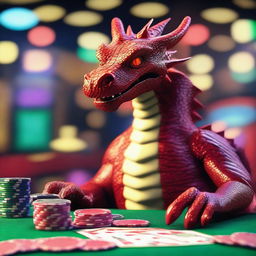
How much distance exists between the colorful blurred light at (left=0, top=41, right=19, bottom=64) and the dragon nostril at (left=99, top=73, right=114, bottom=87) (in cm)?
148

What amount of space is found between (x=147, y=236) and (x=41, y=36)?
2.08m

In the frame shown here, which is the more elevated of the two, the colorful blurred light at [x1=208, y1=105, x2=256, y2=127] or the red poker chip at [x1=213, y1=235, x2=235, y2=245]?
the colorful blurred light at [x1=208, y1=105, x2=256, y2=127]

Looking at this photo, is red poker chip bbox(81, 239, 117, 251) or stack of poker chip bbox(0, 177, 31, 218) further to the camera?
stack of poker chip bbox(0, 177, 31, 218)

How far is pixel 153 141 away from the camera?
7.26ft

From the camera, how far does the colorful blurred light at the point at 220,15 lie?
3.14 metres

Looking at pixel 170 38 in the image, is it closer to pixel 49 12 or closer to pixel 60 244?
pixel 60 244

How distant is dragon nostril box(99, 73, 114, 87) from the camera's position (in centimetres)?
185

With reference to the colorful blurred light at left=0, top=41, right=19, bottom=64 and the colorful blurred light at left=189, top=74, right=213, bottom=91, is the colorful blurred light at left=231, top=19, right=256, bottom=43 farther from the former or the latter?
the colorful blurred light at left=0, top=41, right=19, bottom=64

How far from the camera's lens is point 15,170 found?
3109 mm

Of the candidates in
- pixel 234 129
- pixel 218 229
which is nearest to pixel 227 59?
pixel 234 129

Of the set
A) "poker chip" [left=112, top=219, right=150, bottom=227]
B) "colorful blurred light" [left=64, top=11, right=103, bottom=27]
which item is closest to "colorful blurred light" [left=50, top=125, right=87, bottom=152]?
"colorful blurred light" [left=64, top=11, right=103, bottom=27]

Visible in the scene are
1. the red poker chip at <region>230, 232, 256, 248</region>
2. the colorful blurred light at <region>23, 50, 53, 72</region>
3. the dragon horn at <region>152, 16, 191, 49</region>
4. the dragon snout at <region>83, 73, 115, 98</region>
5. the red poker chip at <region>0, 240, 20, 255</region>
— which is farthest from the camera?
the colorful blurred light at <region>23, 50, 53, 72</region>

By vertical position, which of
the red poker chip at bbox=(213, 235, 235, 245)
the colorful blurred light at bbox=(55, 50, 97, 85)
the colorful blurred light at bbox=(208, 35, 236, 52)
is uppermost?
the colorful blurred light at bbox=(208, 35, 236, 52)

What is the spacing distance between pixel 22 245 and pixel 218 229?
2.14ft
